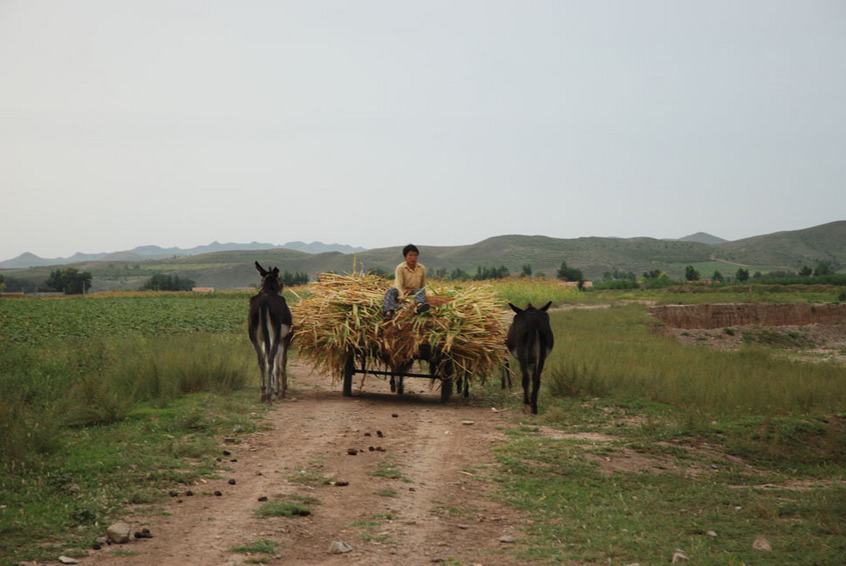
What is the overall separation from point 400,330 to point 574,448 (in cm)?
407

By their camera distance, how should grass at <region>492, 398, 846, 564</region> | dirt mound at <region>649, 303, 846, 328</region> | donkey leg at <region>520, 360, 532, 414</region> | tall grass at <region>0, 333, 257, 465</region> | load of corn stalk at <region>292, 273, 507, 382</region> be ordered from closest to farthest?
1. grass at <region>492, 398, 846, 564</region>
2. tall grass at <region>0, 333, 257, 465</region>
3. donkey leg at <region>520, 360, 532, 414</region>
4. load of corn stalk at <region>292, 273, 507, 382</region>
5. dirt mound at <region>649, 303, 846, 328</region>

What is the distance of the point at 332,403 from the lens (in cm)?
1362

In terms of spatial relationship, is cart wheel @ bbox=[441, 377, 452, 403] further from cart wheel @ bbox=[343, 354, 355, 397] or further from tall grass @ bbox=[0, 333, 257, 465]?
tall grass @ bbox=[0, 333, 257, 465]

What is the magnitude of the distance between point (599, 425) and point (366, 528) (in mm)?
6258

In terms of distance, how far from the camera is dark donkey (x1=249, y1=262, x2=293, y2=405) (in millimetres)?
12758

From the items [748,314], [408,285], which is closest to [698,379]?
[408,285]

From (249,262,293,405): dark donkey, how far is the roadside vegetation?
24.5 inches

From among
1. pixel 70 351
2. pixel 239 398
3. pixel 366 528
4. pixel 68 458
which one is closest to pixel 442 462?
pixel 366 528

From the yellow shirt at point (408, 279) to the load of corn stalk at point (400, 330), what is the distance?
0.28m

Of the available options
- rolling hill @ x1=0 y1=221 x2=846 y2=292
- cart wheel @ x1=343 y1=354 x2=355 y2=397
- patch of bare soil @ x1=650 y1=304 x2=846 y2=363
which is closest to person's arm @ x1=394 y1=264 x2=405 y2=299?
cart wheel @ x1=343 y1=354 x2=355 y2=397

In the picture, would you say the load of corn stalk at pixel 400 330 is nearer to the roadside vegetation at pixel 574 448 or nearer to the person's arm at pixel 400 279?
the person's arm at pixel 400 279

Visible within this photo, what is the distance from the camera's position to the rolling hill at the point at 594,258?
160750 mm

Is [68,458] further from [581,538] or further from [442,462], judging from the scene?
[581,538]

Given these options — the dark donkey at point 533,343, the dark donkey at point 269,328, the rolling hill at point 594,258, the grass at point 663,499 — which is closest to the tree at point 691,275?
the rolling hill at point 594,258
